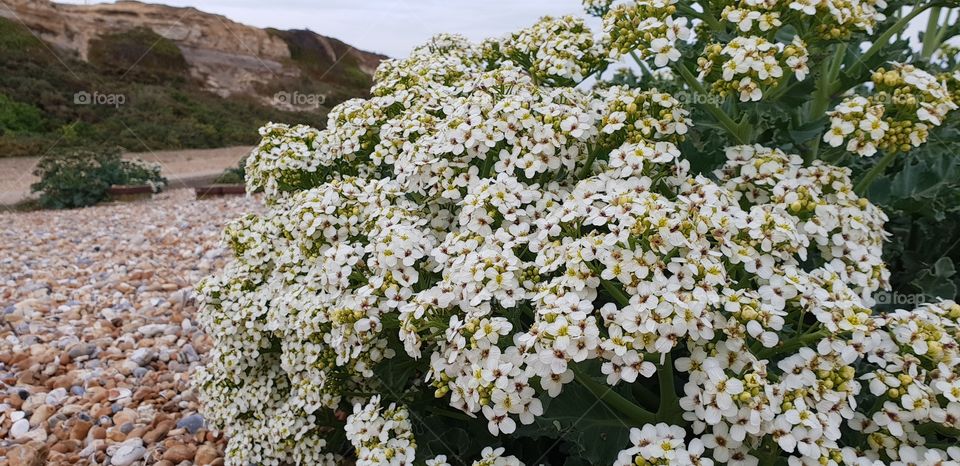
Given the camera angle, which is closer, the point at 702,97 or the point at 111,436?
the point at 702,97

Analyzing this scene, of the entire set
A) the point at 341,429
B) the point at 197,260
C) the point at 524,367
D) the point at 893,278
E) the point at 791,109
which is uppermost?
the point at 791,109

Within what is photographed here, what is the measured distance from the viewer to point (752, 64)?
2.50m

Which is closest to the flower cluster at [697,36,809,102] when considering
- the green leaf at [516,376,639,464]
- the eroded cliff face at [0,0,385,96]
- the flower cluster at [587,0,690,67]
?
the flower cluster at [587,0,690,67]

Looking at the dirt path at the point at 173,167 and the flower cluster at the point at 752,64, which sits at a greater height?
the flower cluster at the point at 752,64

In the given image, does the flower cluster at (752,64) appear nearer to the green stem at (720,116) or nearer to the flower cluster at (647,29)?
the flower cluster at (647,29)

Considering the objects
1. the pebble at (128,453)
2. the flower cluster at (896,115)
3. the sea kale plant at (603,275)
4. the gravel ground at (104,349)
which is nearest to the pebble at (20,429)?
the gravel ground at (104,349)

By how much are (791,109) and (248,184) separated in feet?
9.29

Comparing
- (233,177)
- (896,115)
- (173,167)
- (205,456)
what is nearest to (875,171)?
(896,115)

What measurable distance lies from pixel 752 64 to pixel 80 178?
14390 millimetres

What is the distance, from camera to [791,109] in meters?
3.00

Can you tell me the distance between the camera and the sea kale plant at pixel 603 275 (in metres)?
2.01

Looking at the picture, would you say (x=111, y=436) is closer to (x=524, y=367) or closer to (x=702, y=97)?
(x=524, y=367)

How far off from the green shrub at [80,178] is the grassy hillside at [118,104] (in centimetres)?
357

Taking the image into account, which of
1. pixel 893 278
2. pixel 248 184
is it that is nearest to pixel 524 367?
pixel 248 184
